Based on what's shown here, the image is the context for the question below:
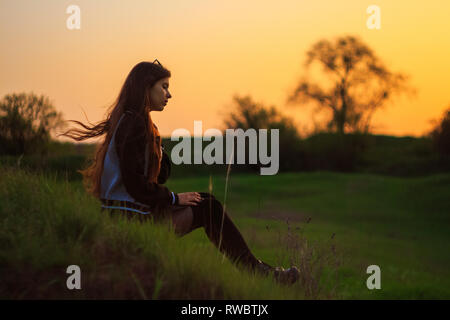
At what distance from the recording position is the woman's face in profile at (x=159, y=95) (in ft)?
12.2

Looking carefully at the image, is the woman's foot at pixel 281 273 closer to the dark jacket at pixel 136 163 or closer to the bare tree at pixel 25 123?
the dark jacket at pixel 136 163

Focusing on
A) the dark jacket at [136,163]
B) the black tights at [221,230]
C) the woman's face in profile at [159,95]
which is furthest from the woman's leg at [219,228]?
the woman's face in profile at [159,95]

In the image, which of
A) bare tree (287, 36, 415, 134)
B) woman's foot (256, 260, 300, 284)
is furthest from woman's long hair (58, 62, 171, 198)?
bare tree (287, 36, 415, 134)

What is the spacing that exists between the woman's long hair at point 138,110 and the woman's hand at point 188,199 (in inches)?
9.1

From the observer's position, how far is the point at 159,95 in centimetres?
373

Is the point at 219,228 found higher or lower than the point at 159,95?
lower

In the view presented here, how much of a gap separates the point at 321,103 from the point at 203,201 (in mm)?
38451

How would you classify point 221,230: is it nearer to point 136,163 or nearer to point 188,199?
point 188,199

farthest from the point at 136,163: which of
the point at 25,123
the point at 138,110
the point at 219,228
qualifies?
the point at 25,123

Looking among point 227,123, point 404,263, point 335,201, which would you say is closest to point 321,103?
point 227,123

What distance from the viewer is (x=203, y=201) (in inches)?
145

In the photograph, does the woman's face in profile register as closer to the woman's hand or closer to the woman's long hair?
the woman's long hair

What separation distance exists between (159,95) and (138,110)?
0.75ft
